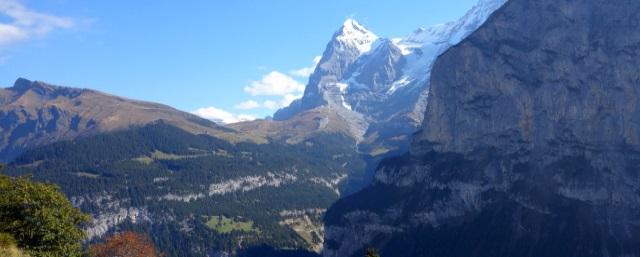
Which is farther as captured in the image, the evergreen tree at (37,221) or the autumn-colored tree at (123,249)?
the autumn-colored tree at (123,249)

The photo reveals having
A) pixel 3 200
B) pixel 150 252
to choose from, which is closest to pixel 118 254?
pixel 150 252

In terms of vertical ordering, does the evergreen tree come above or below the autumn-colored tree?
above

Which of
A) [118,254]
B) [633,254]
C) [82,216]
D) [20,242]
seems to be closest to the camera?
[20,242]

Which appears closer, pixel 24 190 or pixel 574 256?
pixel 24 190

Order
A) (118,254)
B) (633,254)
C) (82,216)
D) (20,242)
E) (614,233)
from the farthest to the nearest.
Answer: (614,233) < (633,254) < (118,254) < (82,216) < (20,242)

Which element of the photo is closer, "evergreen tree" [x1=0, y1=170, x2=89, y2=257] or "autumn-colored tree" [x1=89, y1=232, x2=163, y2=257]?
"evergreen tree" [x1=0, y1=170, x2=89, y2=257]

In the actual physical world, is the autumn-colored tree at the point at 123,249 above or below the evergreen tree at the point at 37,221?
below

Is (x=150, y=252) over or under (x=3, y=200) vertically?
under

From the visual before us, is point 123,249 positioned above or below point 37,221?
below

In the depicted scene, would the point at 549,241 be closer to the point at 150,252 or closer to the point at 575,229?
the point at 575,229

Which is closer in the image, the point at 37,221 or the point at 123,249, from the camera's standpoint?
the point at 37,221
